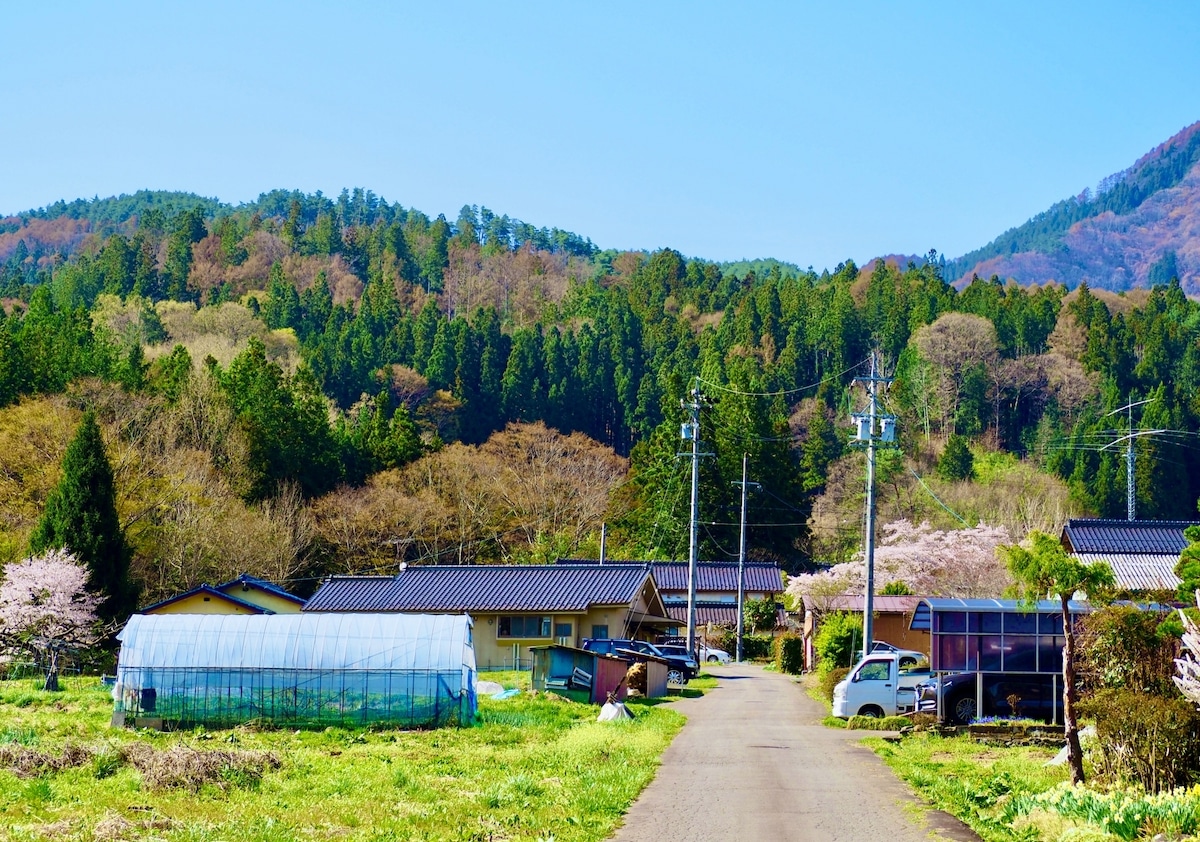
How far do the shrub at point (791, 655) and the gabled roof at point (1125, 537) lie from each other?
9960 mm

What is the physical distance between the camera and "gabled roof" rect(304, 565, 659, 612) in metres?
42.6

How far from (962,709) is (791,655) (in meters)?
23.0

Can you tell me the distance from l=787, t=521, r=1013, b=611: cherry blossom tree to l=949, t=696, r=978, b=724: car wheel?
27755 mm

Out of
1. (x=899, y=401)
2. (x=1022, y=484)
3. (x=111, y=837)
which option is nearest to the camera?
(x=111, y=837)

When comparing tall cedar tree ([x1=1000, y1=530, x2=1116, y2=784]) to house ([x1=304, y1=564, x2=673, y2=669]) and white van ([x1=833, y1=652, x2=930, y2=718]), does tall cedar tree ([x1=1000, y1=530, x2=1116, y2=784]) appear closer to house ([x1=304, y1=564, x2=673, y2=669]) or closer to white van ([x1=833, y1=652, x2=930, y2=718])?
white van ([x1=833, y1=652, x2=930, y2=718])

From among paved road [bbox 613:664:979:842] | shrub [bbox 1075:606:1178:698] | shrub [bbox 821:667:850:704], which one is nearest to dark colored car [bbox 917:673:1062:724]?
paved road [bbox 613:664:979:842]

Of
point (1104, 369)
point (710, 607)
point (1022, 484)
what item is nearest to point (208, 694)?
point (710, 607)

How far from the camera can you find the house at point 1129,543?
128 ft

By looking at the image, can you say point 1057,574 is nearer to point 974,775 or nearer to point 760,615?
point 974,775

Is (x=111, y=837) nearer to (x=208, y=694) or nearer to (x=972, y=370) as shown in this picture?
(x=208, y=694)

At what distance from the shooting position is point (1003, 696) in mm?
23172

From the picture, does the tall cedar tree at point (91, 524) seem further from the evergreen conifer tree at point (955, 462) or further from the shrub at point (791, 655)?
the evergreen conifer tree at point (955, 462)

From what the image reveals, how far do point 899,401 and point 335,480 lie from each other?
36.6m

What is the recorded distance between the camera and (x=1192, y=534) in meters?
15.5
